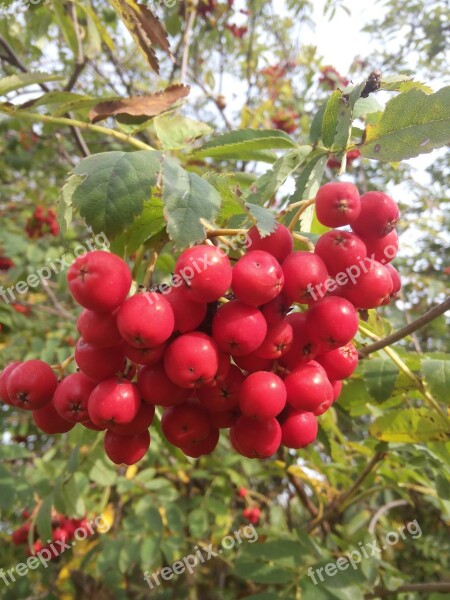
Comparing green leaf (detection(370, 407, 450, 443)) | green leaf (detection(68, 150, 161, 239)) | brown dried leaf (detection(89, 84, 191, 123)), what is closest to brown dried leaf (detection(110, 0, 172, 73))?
brown dried leaf (detection(89, 84, 191, 123))

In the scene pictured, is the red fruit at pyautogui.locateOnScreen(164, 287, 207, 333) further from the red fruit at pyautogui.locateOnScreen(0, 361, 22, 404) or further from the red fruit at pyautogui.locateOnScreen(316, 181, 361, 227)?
the red fruit at pyautogui.locateOnScreen(0, 361, 22, 404)

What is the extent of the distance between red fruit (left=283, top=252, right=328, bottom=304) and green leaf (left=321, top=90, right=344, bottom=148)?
0.43 m

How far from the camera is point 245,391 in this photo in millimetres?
919

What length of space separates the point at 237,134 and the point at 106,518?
2.88 m

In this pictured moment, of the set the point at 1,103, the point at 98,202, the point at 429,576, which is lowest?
the point at 429,576

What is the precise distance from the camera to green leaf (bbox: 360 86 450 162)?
1.02m

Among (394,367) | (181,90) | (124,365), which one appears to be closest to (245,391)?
(124,365)

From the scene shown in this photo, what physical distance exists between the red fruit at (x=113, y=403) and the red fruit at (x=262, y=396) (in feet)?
0.71

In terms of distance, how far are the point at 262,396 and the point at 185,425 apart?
0.21 meters

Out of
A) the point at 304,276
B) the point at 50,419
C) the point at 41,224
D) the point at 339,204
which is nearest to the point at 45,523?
the point at 50,419

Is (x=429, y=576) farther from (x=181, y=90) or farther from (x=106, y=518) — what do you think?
(x=181, y=90)

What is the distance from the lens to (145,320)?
0.83 m

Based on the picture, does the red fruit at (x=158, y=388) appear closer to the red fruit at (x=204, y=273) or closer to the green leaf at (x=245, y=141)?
the red fruit at (x=204, y=273)

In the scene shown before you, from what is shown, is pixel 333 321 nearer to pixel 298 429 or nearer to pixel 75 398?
pixel 298 429
